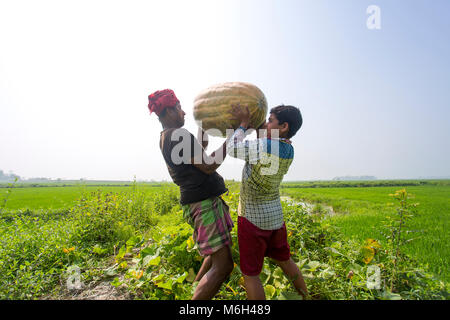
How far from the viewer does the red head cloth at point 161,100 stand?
196 centimetres

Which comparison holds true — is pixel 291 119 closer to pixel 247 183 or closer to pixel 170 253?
pixel 247 183

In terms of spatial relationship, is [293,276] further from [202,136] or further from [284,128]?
[202,136]

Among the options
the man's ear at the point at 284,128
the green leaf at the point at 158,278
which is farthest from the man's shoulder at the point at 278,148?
the green leaf at the point at 158,278

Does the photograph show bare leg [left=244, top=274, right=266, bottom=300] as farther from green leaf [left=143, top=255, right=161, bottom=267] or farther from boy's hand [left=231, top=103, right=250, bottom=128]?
boy's hand [left=231, top=103, right=250, bottom=128]

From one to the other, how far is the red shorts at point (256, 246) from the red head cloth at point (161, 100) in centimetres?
121

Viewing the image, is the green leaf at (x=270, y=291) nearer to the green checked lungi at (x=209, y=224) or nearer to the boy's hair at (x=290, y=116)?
the green checked lungi at (x=209, y=224)

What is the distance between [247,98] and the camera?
1.86m

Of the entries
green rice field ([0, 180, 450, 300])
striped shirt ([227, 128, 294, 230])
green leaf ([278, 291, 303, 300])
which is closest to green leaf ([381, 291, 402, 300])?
green rice field ([0, 180, 450, 300])

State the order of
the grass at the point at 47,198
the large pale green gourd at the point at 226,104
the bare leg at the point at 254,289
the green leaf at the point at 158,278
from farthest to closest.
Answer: the grass at the point at 47,198 < the green leaf at the point at 158,278 < the large pale green gourd at the point at 226,104 < the bare leg at the point at 254,289

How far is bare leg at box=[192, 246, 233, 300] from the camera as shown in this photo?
1737 mm

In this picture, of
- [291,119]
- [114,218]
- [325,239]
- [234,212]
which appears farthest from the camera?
[114,218]
